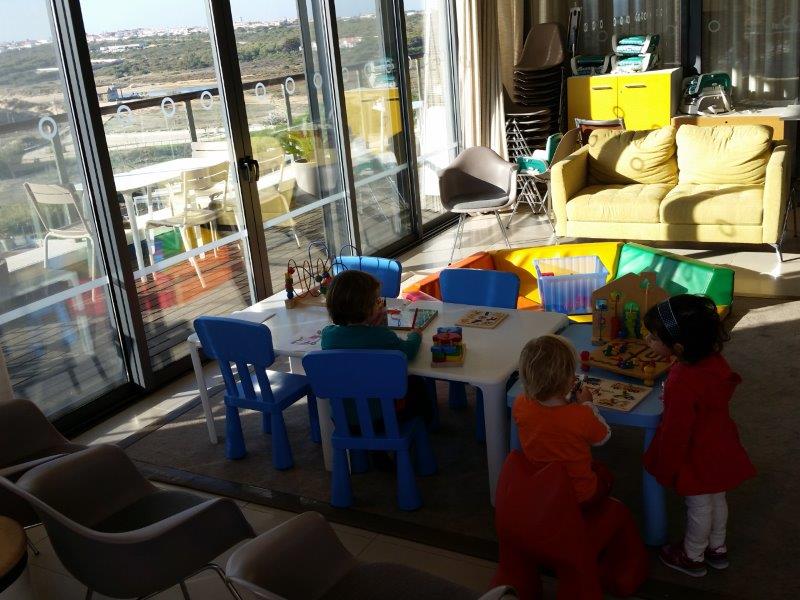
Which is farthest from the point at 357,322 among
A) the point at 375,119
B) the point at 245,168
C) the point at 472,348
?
the point at 375,119

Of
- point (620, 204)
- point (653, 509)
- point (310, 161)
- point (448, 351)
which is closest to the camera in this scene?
point (653, 509)

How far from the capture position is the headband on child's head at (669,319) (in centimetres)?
285

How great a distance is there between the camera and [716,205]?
643 centimetres

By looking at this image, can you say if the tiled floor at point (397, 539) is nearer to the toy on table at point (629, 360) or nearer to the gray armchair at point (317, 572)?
the gray armchair at point (317, 572)

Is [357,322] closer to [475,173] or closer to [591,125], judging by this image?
[475,173]

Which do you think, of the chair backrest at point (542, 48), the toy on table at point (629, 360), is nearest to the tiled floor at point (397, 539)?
the toy on table at point (629, 360)

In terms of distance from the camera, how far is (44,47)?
4.56 metres

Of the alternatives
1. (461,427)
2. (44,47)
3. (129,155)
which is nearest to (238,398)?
(461,427)

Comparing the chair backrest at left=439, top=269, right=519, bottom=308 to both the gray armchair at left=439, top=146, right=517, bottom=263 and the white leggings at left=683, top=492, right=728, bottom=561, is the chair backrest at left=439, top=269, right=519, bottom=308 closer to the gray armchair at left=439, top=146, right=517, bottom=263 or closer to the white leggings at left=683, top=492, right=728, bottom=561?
the white leggings at left=683, top=492, right=728, bottom=561

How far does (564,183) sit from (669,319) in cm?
430

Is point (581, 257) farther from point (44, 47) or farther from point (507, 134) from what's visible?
point (507, 134)

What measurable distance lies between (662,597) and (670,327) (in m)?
0.94

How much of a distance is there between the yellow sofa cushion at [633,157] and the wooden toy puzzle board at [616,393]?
Answer: 418 centimetres

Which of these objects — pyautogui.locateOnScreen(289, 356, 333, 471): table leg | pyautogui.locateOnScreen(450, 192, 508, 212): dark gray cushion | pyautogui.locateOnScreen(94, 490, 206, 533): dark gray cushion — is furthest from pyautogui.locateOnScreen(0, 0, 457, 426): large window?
pyautogui.locateOnScreen(94, 490, 206, 533): dark gray cushion
